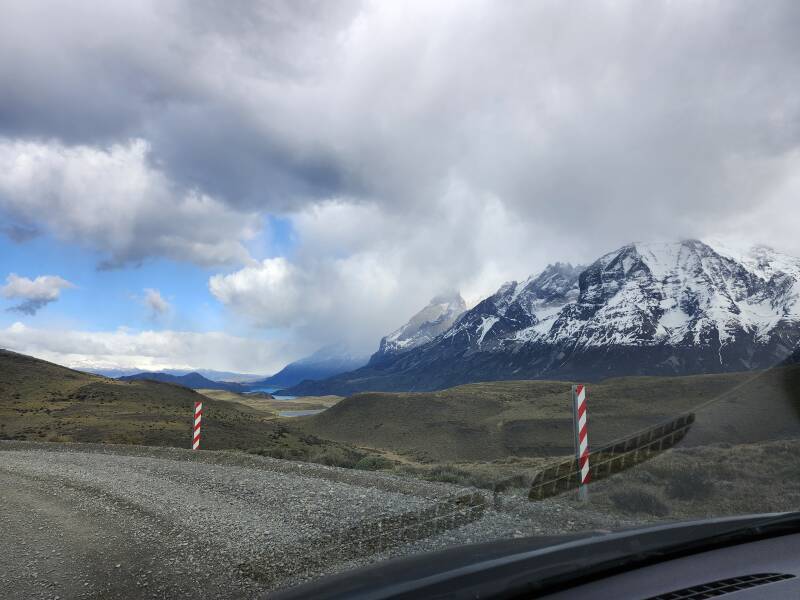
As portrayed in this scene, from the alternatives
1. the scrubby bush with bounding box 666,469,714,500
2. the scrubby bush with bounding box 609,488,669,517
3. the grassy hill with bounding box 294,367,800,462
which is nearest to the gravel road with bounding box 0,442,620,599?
the scrubby bush with bounding box 609,488,669,517

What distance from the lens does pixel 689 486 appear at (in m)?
11.0

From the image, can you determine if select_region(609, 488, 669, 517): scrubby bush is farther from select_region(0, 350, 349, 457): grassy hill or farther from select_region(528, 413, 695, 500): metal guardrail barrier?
select_region(0, 350, 349, 457): grassy hill

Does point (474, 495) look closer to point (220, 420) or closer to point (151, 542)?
point (151, 542)

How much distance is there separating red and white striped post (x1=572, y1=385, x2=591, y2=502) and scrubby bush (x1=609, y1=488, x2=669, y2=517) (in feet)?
1.92

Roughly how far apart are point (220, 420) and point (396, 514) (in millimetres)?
32894

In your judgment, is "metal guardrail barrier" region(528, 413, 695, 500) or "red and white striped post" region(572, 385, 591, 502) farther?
"metal guardrail barrier" region(528, 413, 695, 500)

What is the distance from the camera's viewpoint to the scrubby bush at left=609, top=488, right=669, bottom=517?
30.7ft

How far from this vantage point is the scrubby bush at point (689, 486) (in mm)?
10547

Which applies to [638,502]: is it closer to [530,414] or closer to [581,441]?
[581,441]

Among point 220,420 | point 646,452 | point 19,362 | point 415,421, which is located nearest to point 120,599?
point 646,452

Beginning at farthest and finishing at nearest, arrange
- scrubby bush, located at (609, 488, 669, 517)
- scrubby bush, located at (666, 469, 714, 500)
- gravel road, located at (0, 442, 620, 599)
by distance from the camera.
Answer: scrubby bush, located at (666, 469, 714, 500) < scrubby bush, located at (609, 488, 669, 517) < gravel road, located at (0, 442, 620, 599)

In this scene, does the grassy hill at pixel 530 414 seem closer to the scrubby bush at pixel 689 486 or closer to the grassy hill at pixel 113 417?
the grassy hill at pixel 113 417

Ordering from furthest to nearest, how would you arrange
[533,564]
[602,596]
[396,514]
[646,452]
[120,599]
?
[646,452]
[396,514]
[120,599]
[533,564]
[602,596]

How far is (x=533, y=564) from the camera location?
308 centimetres
